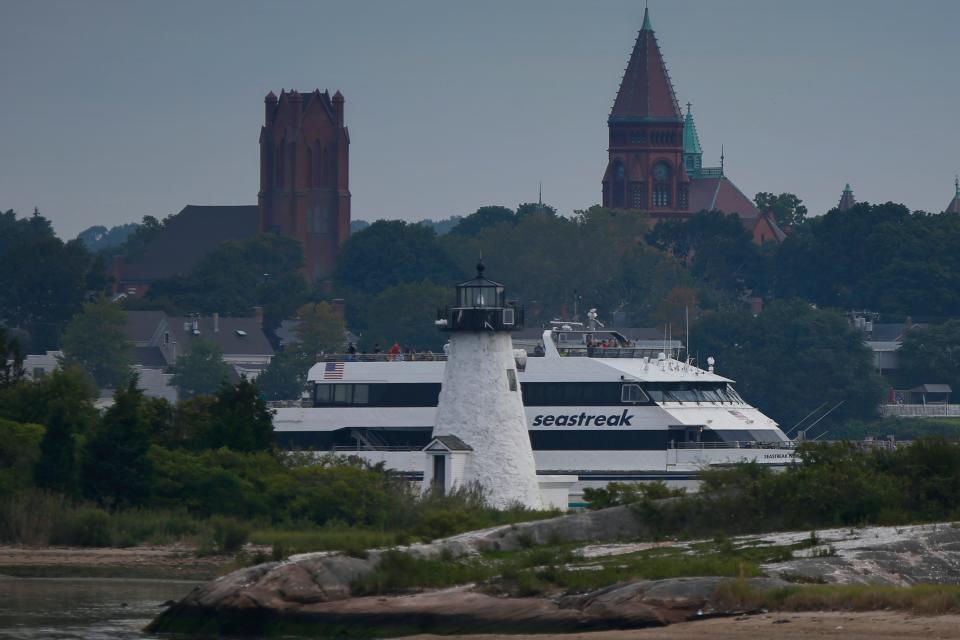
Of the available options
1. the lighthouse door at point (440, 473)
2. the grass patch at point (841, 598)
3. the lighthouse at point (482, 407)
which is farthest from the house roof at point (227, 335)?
the grass patch at point (841, 598)

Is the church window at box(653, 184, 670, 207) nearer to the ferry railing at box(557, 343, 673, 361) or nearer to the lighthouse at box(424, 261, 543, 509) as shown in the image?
the ferry railing at box(557, 343, 673, 361)

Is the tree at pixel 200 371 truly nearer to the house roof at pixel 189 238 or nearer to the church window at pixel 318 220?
the church window at pixel 318 220

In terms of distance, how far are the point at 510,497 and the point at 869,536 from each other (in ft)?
53.4

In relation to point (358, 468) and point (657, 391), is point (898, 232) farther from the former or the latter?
point (358, 468)

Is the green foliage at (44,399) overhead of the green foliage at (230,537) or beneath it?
overhead

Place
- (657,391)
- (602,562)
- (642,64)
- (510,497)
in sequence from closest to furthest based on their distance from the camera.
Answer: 1. (602,562)
2. (510,497)
3. (657,391)
4. (642,64)

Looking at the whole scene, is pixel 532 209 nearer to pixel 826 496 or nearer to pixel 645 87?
pixel 645 87

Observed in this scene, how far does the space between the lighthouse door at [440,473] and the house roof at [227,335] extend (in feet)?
280

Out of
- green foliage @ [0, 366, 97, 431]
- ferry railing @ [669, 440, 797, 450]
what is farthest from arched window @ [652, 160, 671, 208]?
green foliage @ [0, 366, 97, 431]

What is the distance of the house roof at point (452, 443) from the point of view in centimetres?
5259

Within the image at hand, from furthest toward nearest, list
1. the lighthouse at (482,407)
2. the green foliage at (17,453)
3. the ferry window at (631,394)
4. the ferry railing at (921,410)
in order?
the ferry railing at (921,410)
the ferry window at (631,394)
the lighthouse at (482,407)
the green foliage at (17,453)

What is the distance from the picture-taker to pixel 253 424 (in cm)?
5681

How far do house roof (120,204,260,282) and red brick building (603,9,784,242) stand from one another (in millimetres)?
26557

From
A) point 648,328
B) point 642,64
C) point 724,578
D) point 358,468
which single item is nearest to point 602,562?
point 724,578
